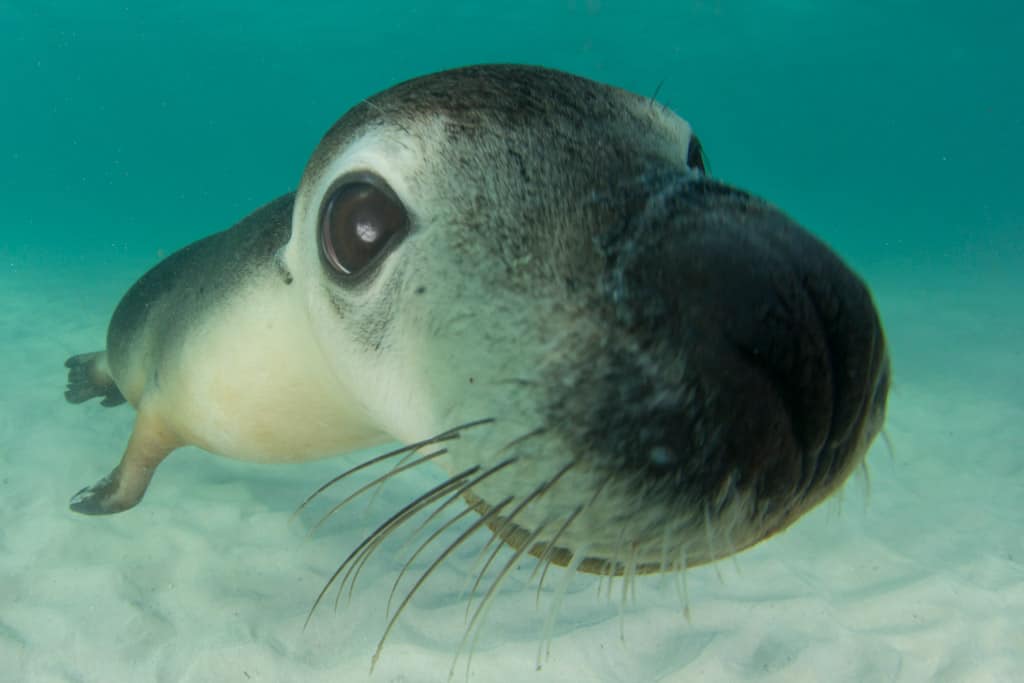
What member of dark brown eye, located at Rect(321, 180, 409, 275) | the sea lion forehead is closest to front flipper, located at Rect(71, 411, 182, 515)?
dark brown eye, located at Rect(321, 180, 409, 275)

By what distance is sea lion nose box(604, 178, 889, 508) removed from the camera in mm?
984

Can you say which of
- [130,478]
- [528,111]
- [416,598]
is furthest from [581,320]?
[130,478]

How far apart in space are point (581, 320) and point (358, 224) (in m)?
0.73

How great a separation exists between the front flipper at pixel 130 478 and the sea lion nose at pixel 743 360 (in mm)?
2699

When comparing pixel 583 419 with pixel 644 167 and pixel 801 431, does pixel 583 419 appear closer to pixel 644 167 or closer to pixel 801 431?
pixel 801 431

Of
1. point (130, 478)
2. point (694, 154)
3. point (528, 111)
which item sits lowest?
point (130, 478)

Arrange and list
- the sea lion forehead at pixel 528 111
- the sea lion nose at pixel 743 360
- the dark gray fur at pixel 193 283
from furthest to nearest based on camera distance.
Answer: the dark gray fur at pixel 193 283, the sea lion forehead at pixel 528 111, the sea lion nose at pixel 743 360

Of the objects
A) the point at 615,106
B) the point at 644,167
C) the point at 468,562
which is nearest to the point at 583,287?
the point at 644,167

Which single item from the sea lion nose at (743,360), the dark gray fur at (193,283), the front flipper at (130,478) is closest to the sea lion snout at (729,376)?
the sea lion nose at (743,360)

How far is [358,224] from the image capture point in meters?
1.61

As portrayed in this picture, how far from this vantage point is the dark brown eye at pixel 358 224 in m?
1.55

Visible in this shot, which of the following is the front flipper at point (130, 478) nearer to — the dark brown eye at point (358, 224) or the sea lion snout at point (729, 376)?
the dark brown eye at point (358, 224)

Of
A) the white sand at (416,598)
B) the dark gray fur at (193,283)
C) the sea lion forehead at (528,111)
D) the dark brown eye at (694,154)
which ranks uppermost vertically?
the dark brown eye at (694,154)

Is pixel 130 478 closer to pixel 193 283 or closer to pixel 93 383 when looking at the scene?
pixel 193 283
